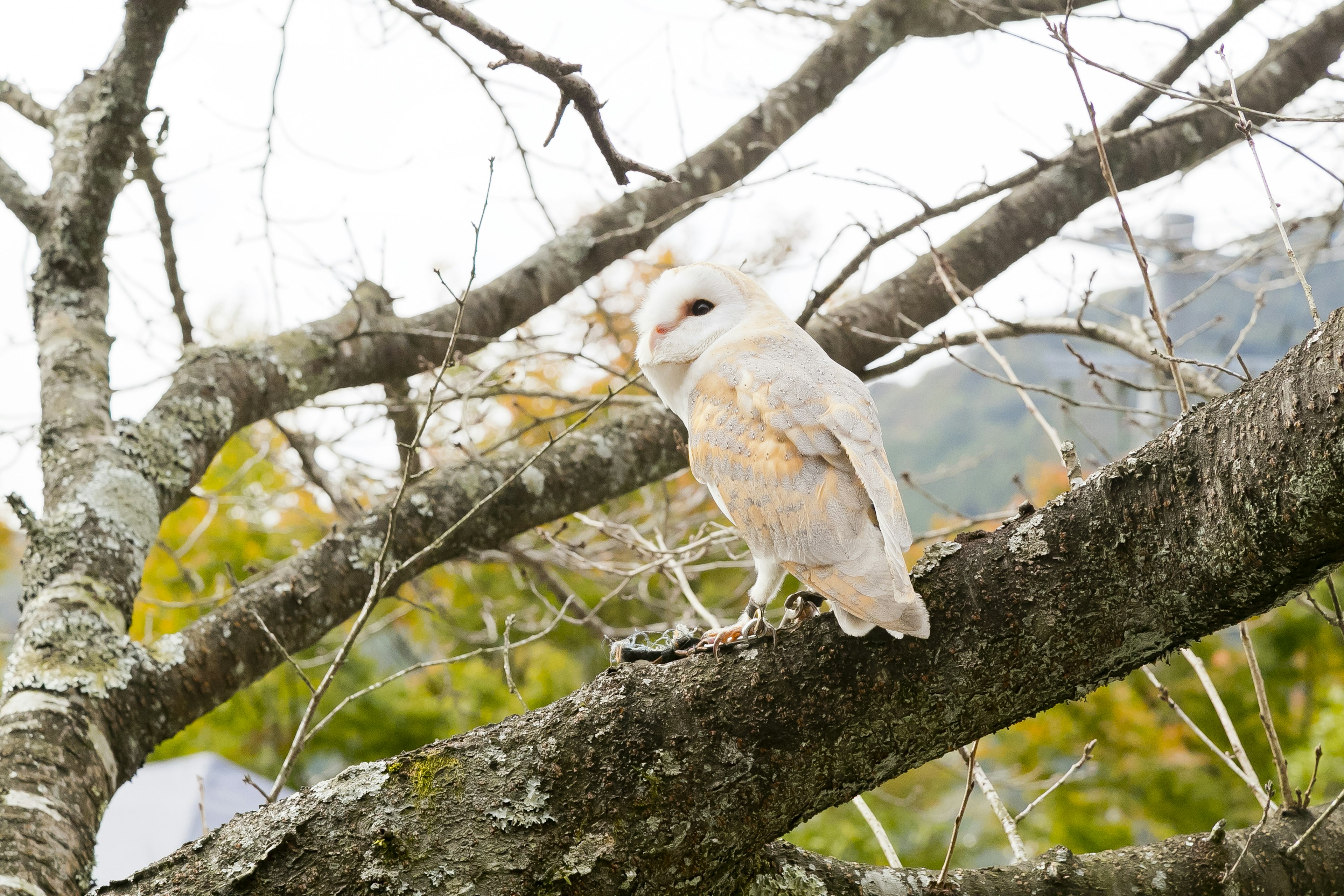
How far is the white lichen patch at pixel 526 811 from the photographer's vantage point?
117 centimetres

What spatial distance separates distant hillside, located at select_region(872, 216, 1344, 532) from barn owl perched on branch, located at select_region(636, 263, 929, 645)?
226cm

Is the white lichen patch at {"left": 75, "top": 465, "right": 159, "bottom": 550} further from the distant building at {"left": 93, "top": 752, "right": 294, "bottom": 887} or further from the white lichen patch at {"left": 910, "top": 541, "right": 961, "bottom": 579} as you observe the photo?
the distant building at {"left": 93, "top": 752, "right": 294, "bottom": 887}

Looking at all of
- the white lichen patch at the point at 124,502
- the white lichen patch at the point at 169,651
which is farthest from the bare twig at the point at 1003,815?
the white lichen patch at the point at 124,502

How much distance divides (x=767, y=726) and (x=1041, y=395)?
565cm

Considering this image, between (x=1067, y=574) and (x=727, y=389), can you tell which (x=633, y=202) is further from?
(x=1067, y=574)

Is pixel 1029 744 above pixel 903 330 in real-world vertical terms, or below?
below

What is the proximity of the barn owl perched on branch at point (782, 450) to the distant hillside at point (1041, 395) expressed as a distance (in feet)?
7.40

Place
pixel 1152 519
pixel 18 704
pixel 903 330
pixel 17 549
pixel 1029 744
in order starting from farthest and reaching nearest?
1. pixel 17 549
2. pixel 1029 744
3. pixel 903 330
4. pixel 18 704
5. pixel 1152 519

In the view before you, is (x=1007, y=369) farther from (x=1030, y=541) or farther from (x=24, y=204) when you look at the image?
(x=24, y=204)

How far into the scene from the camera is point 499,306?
3.12m

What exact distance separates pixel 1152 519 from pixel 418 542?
6.64 ft

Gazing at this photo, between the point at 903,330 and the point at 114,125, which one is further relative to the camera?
the point at 903,330

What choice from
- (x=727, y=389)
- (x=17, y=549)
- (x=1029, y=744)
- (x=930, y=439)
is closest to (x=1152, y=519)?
(x=727, y=389)

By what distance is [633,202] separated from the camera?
335 centimetres
